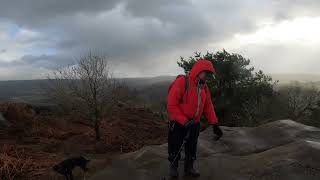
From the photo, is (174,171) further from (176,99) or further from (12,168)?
(12,168)

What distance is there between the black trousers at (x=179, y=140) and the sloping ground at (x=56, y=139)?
69.1 inches

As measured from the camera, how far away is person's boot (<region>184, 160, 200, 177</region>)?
8.38 m

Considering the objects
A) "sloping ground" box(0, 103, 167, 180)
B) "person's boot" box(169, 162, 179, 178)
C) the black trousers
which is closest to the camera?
the black trousers

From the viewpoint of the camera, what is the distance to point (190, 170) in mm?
8438

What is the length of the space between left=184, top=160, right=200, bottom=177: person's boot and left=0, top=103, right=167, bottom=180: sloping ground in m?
1.83

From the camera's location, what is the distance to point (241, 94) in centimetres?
2317

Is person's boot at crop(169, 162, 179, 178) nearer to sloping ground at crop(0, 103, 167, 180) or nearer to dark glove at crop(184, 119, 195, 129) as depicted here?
dark glove at crop(184, 119, 195, 129)

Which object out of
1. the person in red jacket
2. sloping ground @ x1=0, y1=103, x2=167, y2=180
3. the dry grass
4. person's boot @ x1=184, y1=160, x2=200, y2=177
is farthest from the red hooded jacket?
the dry grass

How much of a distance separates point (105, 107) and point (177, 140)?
11484 mm

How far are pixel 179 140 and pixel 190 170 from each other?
584mm

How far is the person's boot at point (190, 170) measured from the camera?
8383mm

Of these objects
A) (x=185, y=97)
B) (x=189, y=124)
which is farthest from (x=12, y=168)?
(x=185, y=97)

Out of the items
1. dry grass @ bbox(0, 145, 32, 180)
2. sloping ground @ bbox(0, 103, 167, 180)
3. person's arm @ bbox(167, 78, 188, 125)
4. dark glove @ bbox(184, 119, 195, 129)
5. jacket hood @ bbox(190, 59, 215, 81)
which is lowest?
sloping ground @ bbox(0, 103, 167, 180)

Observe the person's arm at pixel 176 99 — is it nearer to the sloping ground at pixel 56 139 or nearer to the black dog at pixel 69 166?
the sloping ground at pixel 56 139
